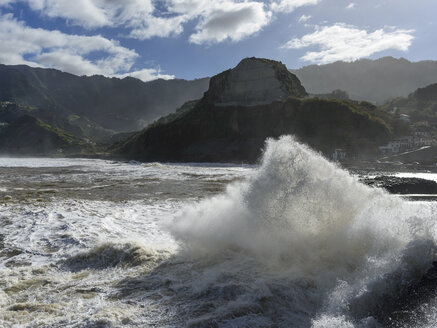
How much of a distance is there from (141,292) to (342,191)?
198 inches

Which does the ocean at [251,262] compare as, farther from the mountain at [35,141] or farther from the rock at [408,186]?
the mountain at [35,141]

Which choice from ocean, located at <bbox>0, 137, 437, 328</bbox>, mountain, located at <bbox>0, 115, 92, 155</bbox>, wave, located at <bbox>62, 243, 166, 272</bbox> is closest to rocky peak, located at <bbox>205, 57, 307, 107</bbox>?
Result: mountain, located at <bbox>0, 115, 92, 155</bbox>

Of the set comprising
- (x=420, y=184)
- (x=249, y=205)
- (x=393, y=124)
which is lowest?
(x=420, y=184)

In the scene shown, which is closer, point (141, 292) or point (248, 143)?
point (141, 292)

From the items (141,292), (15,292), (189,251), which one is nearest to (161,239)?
(189,251)

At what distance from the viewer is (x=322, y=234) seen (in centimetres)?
634

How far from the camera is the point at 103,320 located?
3.93 meters

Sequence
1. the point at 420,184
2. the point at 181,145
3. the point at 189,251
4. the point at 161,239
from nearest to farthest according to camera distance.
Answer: the point at 189,251 → the point at 161,239 → the point at 420,184 → the point at 181,145

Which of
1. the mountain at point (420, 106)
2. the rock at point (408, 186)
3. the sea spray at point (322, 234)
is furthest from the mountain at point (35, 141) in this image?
the sea spray at point (322, 234)

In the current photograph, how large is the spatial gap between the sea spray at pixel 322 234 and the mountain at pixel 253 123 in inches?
2014

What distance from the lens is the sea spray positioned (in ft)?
15.0

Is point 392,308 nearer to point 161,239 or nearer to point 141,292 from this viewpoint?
point 141,292

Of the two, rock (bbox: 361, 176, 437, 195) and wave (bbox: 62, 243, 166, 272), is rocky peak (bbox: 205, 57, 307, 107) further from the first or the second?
wave (bbox: 62, 243, 166, 272)

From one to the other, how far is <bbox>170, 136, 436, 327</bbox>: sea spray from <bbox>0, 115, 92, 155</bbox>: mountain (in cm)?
11847
